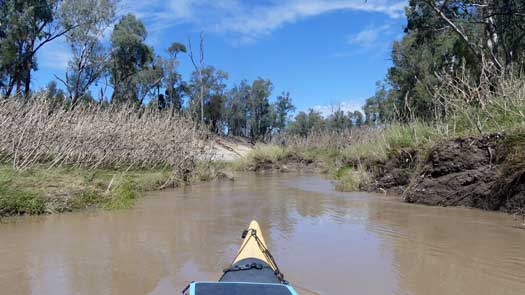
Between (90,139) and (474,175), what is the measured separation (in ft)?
30.1

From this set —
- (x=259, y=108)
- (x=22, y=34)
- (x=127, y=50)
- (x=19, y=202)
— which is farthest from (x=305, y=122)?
(x=19, y=202)

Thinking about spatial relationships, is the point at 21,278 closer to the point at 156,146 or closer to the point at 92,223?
the point at 92,223

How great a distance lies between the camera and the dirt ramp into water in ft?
22.1

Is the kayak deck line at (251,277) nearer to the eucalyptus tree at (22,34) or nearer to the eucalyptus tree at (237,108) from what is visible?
the eucalyptus tree at (22,34)

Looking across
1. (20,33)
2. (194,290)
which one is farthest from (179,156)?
(20,33)

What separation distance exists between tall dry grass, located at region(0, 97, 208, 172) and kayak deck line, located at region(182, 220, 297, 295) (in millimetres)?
6374

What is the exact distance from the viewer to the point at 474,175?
7781mm

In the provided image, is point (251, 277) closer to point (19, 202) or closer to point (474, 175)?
point (19, 202)

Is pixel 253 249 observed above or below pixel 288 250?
above

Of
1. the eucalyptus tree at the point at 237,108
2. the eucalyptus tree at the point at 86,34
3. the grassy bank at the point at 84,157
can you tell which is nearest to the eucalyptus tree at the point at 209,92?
the eucalyptus tree at the point at 237,108

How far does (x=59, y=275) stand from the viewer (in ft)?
13.3

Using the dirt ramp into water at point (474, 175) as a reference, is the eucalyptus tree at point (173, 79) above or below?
above

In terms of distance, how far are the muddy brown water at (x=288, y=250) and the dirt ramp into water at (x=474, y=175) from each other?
439mm

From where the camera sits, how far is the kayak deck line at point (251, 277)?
2.87 m
